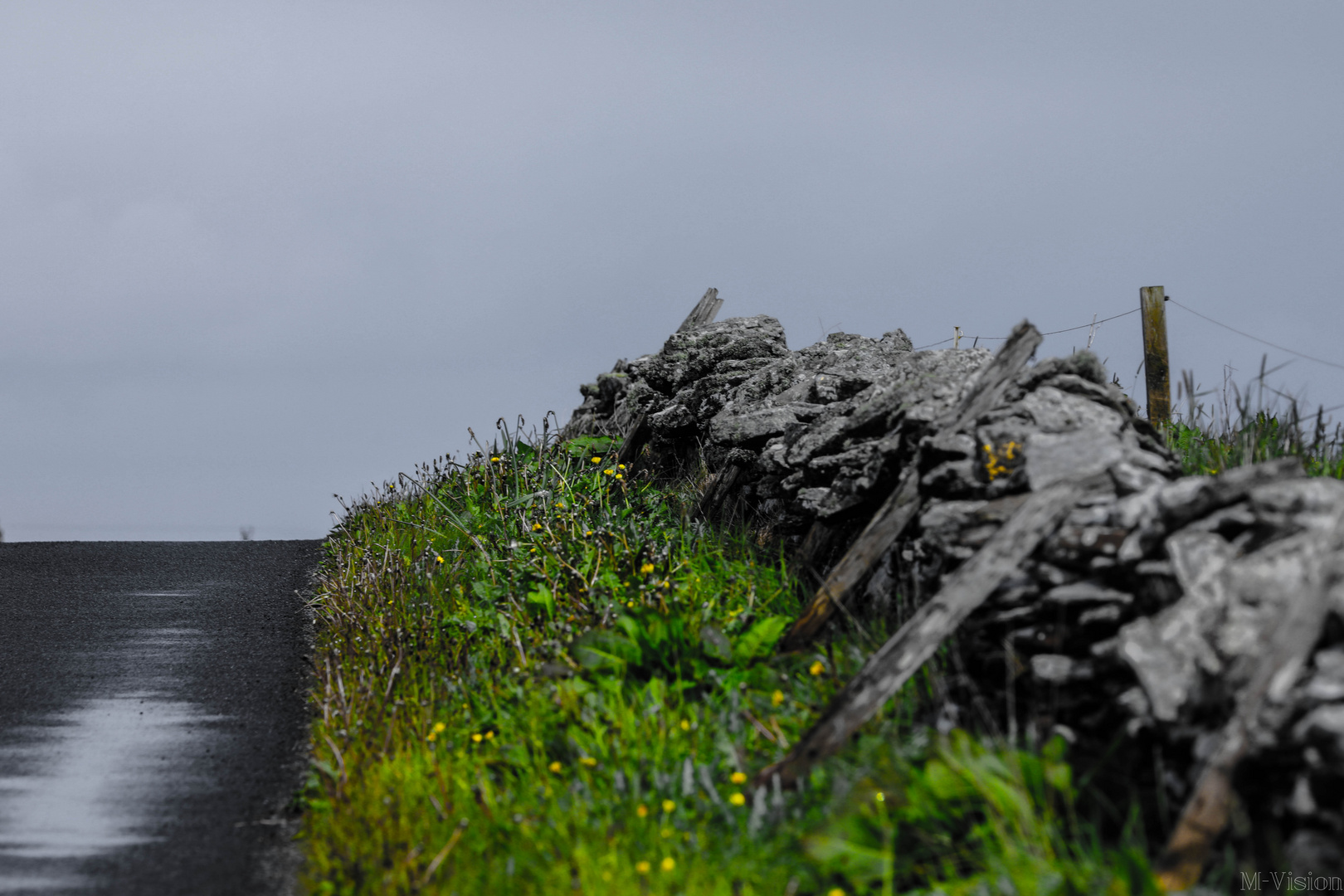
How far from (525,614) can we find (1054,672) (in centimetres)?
337

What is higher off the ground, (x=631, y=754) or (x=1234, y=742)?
(x=1234, y=742)

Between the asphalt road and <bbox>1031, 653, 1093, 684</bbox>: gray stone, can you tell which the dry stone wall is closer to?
<bbox>1031, 653, 1093, 684</bbox>: gray stone

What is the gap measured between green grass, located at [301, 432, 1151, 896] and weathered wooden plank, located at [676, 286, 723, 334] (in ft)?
15.4

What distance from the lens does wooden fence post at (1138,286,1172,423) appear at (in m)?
9.10

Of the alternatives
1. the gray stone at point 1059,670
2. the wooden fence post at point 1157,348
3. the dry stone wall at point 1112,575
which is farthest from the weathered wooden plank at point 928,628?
the wooden fence post at point 1157,348

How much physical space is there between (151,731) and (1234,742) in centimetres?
547

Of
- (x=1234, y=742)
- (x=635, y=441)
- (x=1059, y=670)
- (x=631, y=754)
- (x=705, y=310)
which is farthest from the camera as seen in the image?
(x=705, y=310)

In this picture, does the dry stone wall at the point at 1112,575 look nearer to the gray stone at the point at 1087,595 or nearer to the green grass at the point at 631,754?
the gray stone at the point at 1087,595

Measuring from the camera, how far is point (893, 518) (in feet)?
14.8

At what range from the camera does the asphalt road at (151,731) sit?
3779 mm

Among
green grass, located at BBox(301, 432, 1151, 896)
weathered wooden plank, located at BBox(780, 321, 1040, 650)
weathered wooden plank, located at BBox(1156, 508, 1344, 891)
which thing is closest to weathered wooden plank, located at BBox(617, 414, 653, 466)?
green grass, located at BBox(301, 432, 1151, 896)

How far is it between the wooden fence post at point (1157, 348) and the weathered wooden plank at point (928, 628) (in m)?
6.68

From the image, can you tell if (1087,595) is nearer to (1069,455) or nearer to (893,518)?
Answer: (1069,455)

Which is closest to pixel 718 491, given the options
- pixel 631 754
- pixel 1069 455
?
pixel 1069 455
